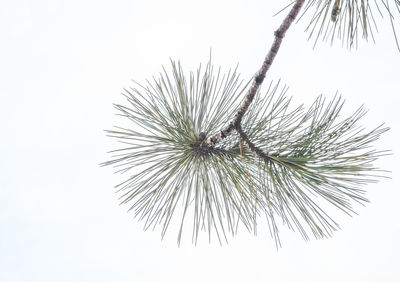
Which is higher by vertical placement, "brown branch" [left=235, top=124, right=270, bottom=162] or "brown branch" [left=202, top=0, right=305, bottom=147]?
"brown branch" [left=202, top=0, right=305, bottom=147]

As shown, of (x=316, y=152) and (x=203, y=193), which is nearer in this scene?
(x=316, y=152)

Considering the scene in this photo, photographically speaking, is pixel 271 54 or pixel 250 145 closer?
pixel 271 54

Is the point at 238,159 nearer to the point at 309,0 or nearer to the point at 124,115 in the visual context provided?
the point at 124,115

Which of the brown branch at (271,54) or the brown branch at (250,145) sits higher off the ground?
the brown branch at (271,54)

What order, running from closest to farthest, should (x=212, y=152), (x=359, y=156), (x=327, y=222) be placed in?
(x=359, y=156)
(x=327, y=222)
(x=212, y=152)

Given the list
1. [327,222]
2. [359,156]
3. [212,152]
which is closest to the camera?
[359,156]

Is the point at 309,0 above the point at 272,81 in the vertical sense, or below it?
above

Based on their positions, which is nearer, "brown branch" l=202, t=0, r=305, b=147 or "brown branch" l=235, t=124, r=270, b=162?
"brown branch" l=202, t=0, r=305, b=147

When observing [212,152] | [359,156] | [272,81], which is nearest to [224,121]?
[212,152]

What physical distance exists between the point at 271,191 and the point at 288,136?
0.51 ft

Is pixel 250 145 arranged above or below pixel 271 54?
below

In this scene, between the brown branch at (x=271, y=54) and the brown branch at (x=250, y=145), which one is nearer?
the brown branch at (x=271, y=54)

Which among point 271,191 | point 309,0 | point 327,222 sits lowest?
point 327,222

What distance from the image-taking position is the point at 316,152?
45.7 inches
